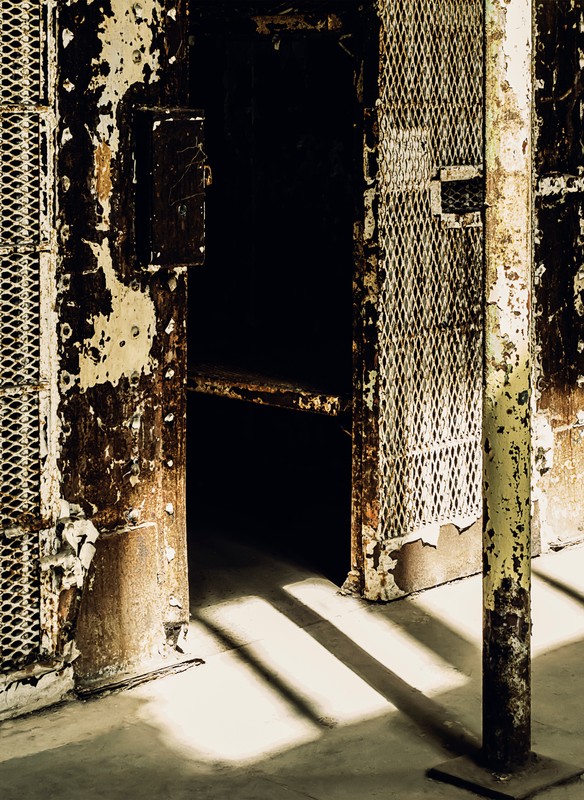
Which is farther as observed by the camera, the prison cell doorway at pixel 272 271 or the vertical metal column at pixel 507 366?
the prison cell doorway at pixel 272 271

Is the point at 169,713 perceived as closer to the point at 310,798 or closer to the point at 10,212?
the point at 310,798

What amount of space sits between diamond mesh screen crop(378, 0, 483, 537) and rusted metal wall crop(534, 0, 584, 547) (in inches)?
17.3

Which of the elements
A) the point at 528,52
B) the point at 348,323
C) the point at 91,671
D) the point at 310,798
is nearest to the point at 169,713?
the point at 91,671

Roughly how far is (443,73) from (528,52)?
6.11ft

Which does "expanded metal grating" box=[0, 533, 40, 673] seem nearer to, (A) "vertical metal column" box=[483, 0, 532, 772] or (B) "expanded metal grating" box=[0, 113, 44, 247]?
(B) "expanded metal grating" box=[0, 113, 44, 247]

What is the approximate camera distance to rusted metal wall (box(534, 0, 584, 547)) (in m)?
6.07

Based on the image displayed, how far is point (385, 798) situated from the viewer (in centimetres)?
381

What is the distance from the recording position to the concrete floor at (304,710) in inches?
155

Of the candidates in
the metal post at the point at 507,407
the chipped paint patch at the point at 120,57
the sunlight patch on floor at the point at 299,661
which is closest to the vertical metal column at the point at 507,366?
the metal post at the point at 507,407

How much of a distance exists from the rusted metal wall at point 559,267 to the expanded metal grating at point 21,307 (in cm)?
249

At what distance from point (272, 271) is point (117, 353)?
9.12ft

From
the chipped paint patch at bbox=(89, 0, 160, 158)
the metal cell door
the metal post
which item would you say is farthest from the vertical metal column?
the metal cell door

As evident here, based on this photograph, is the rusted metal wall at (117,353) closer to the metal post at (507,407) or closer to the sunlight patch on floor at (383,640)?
the sunlight patch on floor at (383,640)

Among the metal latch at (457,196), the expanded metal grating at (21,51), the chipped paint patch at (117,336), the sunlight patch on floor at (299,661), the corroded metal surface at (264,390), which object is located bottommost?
the sunlight patch on floor at (299,661)
